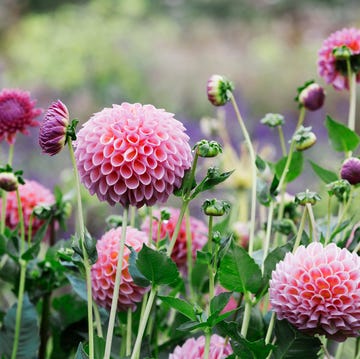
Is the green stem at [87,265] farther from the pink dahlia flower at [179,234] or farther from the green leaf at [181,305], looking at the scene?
the pink dahlia flower at [179,234]

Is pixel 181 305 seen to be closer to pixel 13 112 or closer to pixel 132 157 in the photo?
pixel 132 157

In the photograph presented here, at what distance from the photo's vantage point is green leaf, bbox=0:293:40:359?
21.1 inches

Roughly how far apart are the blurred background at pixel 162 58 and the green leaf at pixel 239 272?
1.93 m

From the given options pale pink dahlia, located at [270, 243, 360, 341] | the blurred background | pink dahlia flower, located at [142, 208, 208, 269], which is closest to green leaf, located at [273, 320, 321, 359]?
pale pink dahlia, located at [270, 243, 360, 341]

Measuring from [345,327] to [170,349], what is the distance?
0.50 feet

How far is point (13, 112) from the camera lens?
21.2 inches

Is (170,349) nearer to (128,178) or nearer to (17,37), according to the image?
(128,178)

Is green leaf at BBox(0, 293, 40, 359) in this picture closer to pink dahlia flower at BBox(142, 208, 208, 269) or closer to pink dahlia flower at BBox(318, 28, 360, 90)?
pink dahlia flower at BBox(142, 208, 208, 269)

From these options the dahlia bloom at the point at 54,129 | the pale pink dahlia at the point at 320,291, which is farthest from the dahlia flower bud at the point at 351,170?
the dahlia bloom at the point at 54,129

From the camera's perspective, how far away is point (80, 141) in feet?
1.36

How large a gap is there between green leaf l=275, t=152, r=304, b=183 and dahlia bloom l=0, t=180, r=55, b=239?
0.59 ft

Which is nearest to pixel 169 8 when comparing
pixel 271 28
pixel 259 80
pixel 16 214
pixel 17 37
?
pixel 271 28

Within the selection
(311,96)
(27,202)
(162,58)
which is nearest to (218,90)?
(311,96)

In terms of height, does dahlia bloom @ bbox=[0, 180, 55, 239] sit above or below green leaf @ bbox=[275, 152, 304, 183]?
below
